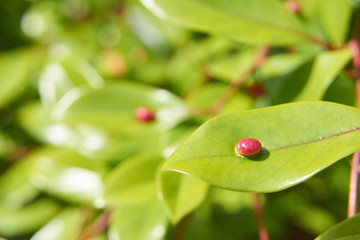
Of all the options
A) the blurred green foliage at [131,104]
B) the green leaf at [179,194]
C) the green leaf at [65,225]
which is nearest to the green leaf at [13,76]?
the blurred green foliage at [131,104]

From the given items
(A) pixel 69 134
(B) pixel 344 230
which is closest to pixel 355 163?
(B) pixel 344 230

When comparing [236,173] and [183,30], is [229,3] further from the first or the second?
[183,30]

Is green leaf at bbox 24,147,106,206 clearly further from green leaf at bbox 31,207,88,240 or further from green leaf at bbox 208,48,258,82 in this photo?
green leaf at bbox 208,48,258,82

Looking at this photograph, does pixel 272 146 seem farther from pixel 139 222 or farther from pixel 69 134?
pixel 69 134

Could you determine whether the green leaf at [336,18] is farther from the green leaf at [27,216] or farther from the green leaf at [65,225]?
the green leaf at [27,216]

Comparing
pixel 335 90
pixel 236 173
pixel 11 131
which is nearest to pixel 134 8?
pixel 11 131
